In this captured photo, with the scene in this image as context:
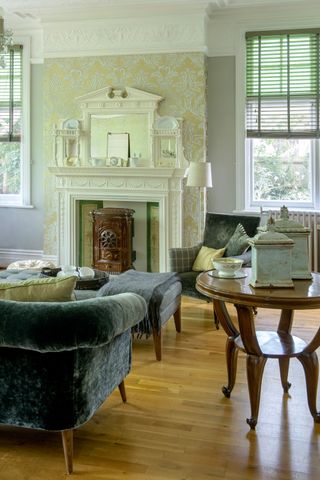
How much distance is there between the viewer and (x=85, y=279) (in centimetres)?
387

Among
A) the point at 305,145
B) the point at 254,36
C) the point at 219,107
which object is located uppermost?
the point at 254,36

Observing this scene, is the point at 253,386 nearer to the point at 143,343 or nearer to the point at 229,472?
the point at 229,472

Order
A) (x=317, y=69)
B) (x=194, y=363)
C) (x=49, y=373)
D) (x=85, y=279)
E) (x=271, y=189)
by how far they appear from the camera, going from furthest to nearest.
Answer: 1. (x=271, y=189)
2. (x=317, y=69)
3. (x=85, y=279)
4. (x=194, y=363)
5. (x=49, y=373)

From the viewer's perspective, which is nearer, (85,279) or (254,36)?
(85,279)

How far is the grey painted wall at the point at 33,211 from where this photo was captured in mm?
6684

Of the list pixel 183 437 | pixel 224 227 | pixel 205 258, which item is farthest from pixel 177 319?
pixel 183 437

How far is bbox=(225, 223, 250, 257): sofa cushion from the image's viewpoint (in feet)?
14.4

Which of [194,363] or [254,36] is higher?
[254,36]

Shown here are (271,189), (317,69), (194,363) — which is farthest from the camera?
(271,189)

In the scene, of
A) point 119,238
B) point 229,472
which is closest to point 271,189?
point 119,238

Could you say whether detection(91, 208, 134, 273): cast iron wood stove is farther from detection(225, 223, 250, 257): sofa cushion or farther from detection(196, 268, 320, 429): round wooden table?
detection(196, 268, 320, 429): round wooden table

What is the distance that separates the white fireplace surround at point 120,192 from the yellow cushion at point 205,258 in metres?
1.40

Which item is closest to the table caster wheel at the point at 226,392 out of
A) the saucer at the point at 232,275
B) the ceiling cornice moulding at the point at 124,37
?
the saucer at the point at 232,275

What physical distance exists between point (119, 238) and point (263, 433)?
3.73 m
